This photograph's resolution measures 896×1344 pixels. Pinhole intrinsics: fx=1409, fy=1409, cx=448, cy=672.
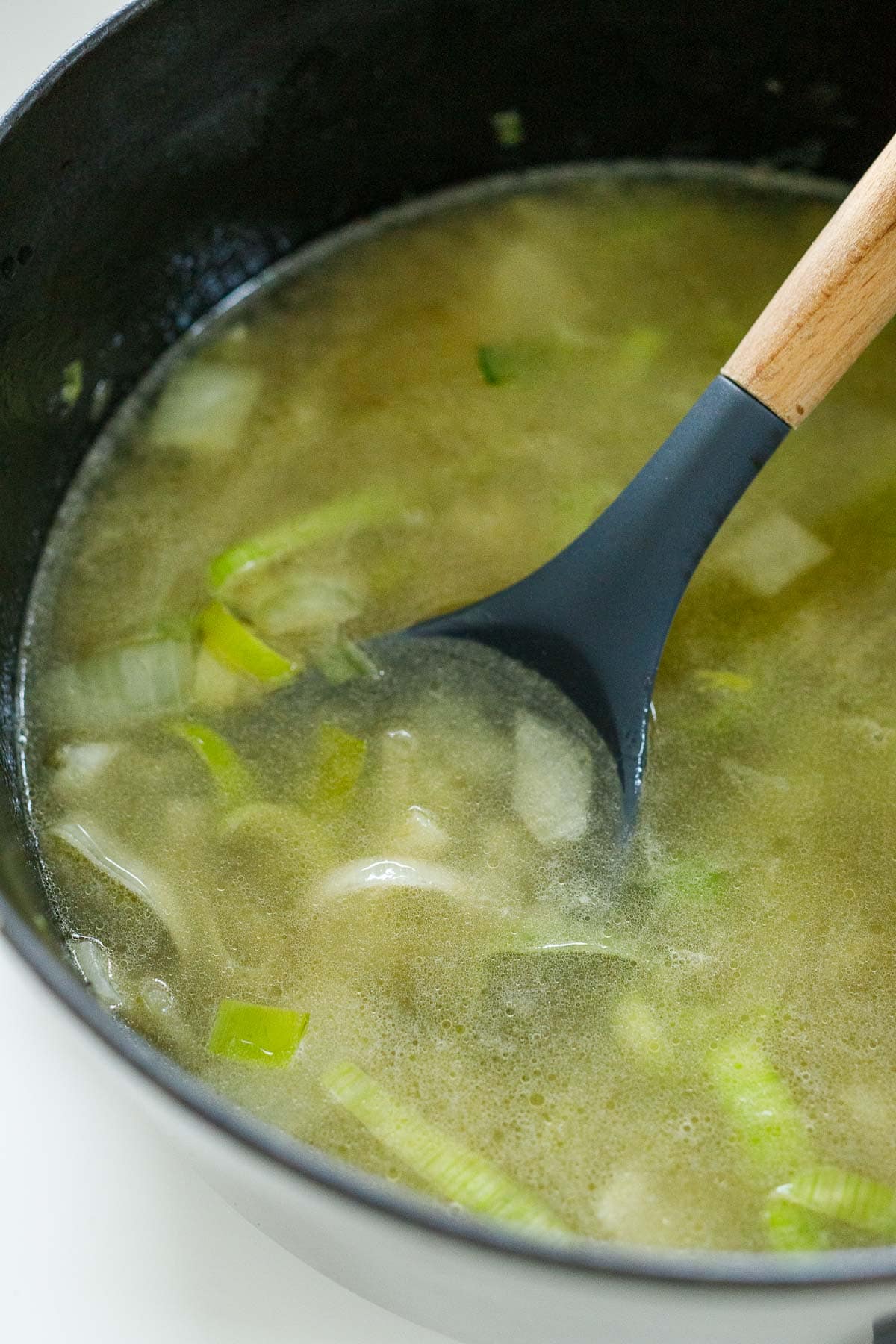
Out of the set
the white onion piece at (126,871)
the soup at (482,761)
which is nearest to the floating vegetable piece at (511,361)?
the soup at (482,761)

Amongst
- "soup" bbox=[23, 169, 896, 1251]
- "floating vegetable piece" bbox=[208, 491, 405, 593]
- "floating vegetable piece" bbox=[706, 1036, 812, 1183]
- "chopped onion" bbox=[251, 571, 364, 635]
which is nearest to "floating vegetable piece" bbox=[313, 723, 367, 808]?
"soup" bbox=[23, 169, 896, 1251]

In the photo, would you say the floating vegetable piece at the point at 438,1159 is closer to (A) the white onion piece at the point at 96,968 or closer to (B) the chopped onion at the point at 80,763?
(A) the white onion piece at the point at 96,968

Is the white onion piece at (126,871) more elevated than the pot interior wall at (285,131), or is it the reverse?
the pot interior wall at (285,131)

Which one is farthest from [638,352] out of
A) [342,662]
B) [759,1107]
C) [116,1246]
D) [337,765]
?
[116,1246]

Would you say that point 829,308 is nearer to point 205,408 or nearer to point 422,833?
point 422,833

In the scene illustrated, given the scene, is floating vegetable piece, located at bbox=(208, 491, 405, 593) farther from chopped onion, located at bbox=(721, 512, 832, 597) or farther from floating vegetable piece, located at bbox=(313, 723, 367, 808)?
chopped onion, located at bbox=(721, 512, 832, 597)

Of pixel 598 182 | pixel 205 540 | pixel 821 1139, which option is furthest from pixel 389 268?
pixel 821 1139

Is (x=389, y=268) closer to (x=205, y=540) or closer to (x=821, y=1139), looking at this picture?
(x=205, y=540)
